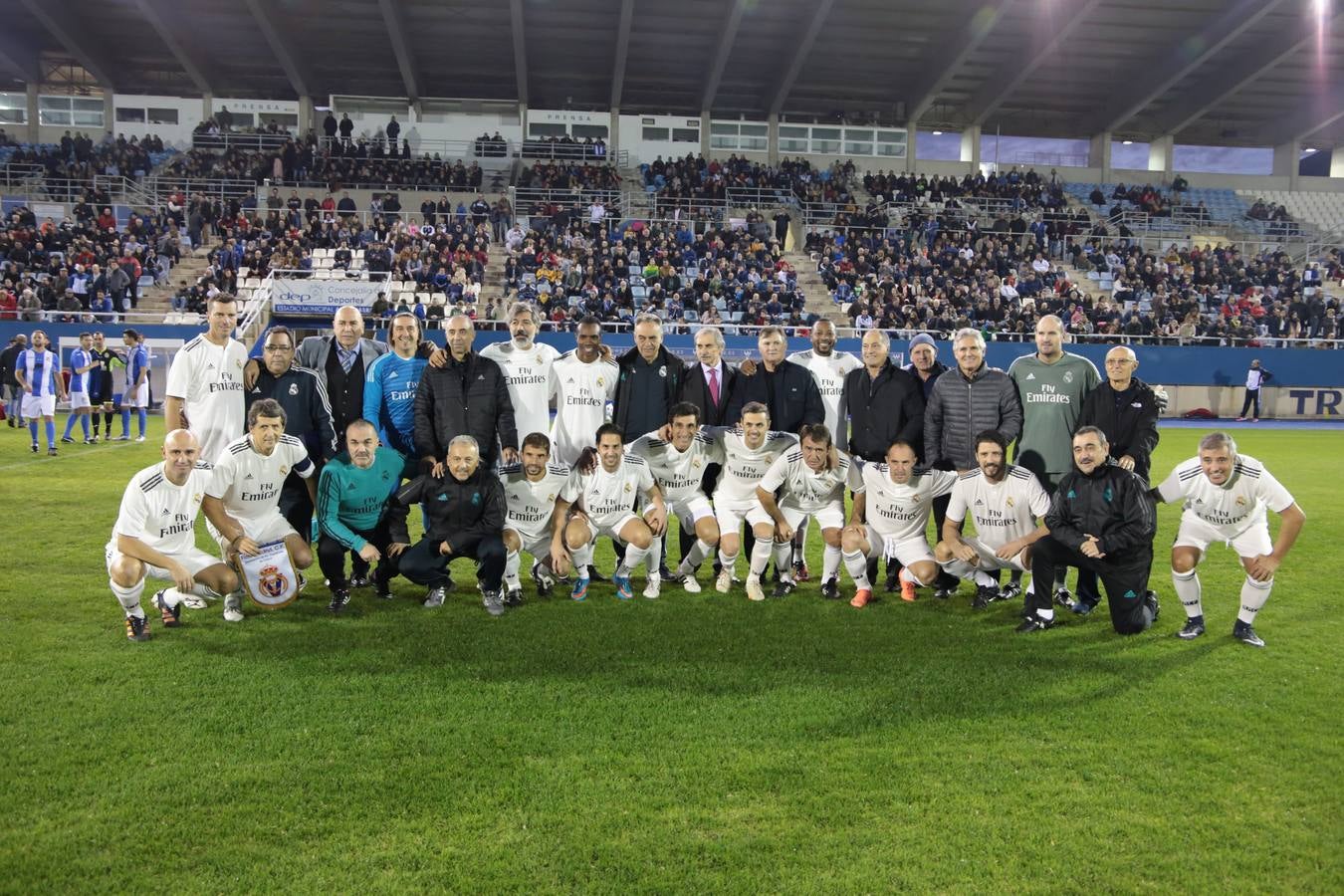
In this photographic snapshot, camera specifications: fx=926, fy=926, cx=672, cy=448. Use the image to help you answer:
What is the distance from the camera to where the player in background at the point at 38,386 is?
14.6 metres

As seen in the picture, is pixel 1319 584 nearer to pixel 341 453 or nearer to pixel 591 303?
pixel 341 453

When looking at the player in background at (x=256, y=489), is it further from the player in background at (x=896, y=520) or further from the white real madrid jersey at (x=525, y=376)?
the player in background at (x=896, y=520)

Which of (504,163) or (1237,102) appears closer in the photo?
(504,163)

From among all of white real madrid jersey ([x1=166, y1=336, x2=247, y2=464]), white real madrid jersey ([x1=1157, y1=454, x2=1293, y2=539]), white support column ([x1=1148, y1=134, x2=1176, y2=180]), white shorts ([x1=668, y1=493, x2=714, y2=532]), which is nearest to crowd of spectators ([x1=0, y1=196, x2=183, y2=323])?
white real madrid jersey ([x1=166, y1=336, x2=247, y2=464])

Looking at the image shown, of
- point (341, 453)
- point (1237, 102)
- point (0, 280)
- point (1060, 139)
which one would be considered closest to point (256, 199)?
point (0, 280)

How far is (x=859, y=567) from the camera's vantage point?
23.0 feet

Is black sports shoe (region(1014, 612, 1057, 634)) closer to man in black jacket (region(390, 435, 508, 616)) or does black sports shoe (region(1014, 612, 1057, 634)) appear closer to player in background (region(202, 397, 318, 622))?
man in black jacket (region(390, 435, 508, 616))

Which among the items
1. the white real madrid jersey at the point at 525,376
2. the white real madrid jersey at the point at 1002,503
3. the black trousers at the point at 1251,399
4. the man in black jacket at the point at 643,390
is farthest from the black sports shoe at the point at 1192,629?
the black trousers at the point at 1251,399

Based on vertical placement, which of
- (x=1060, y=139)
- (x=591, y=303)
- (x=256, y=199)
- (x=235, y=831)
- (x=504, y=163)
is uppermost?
(x=1060, y=139)

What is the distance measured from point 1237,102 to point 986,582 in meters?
42.8

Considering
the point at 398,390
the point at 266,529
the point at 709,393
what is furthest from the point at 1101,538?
the point at 266,529

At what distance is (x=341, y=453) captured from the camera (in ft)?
22.8

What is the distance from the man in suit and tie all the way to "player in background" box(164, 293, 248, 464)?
3449 millimetres

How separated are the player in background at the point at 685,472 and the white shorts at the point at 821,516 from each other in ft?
2.00
